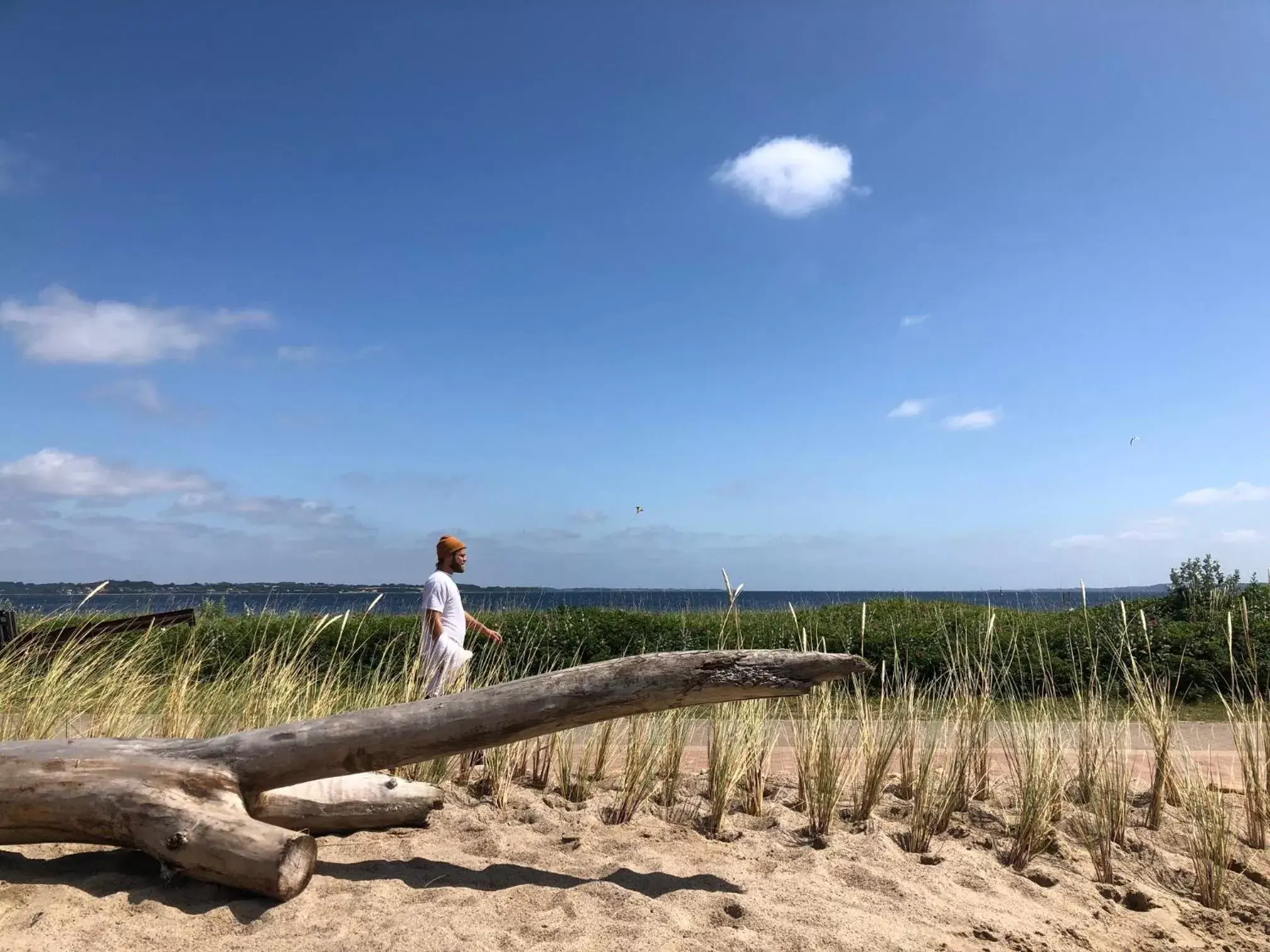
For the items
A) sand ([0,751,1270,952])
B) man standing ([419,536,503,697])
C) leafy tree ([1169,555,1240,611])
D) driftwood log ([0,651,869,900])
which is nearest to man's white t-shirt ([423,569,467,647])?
man standing ([419,536,503,697])

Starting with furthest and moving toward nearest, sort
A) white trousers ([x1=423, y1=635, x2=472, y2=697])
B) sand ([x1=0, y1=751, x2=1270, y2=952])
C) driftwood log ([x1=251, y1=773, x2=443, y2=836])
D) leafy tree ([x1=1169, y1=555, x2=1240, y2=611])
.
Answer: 1. leafy tree ([x1=1169, y1=555, x2=1240, y2=611])
2. white trousers ([x1=423, y1=635, x2=472, y2=697])
3. driftwood log ([x1=251, y1=773, x2=443, y2=836])
4. sand ([x1=0, y1=751, x2=1270, y2=952])

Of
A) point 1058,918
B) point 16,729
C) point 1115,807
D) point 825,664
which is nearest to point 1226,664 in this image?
point 1115,807

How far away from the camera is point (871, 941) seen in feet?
10.1

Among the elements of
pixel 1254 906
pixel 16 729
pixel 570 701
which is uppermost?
pixel 570 701

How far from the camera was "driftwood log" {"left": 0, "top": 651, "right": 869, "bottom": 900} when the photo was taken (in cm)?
345

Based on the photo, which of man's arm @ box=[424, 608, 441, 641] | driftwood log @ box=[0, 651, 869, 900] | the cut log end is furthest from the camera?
man's arm @ box=[424, 608, 441, 641]

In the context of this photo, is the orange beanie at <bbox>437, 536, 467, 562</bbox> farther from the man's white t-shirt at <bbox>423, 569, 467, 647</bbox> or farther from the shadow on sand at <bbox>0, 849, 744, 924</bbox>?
the shadow on sand at <bbox>0, 849, 744, 924</bbox>

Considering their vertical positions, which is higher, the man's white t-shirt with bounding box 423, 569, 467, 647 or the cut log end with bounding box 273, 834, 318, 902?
the man's white t-shirt with bounding box 423, 569, 467, 647

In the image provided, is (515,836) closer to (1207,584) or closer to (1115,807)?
(1115,807)

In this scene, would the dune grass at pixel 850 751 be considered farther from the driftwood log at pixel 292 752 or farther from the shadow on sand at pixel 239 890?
the driftwood log at pixel 292 752

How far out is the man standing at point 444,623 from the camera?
5.94 meters

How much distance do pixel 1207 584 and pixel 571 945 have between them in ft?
40.2

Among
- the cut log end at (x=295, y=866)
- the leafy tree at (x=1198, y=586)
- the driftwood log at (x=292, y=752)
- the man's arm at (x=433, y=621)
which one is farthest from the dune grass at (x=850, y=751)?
the leafy tree at (x=1198, y=586)

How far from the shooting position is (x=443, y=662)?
6.02 metres
